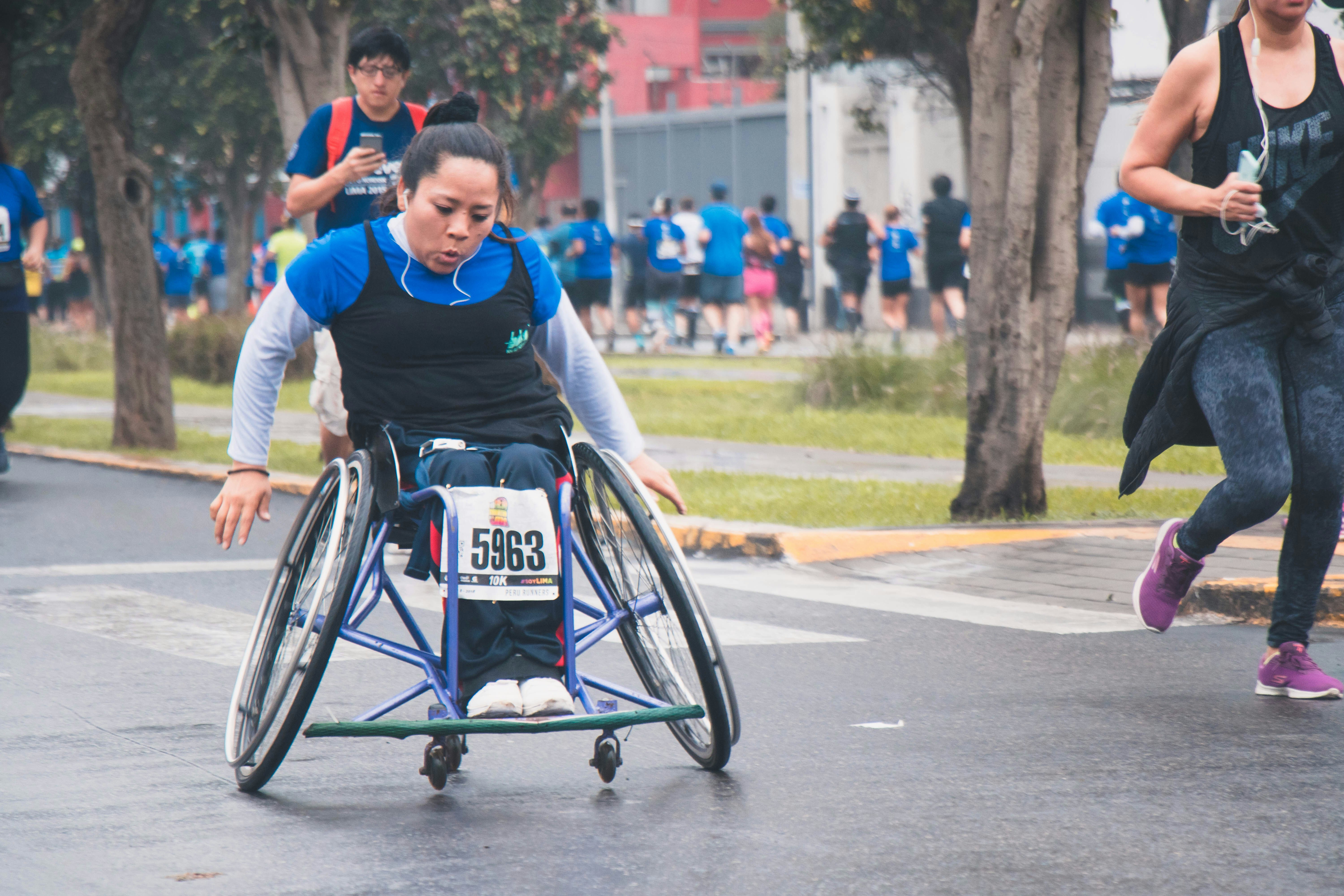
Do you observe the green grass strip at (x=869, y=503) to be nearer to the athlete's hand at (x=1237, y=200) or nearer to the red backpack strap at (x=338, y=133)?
the red backpack strap at (x=338, y=133)

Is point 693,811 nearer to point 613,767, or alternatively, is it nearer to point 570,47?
point 613,767

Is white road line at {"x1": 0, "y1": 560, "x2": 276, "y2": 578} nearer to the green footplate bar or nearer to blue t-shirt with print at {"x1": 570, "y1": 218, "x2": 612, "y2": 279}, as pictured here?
the green footplate bar

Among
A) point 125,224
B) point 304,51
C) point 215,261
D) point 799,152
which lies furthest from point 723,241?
point 215,261

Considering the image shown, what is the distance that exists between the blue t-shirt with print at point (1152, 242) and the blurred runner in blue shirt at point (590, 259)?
26.4 feet

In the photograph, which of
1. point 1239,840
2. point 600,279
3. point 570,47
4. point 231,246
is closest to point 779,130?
point 570,47

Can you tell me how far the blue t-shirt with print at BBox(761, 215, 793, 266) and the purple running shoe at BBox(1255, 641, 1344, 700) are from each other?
21.3 m

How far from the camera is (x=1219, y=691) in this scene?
517 centimetres

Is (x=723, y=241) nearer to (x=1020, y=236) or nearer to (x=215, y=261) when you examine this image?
(x=215, y=261)

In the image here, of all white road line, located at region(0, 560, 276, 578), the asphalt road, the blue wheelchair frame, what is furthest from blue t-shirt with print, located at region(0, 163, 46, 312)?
the blue wheelchair frame

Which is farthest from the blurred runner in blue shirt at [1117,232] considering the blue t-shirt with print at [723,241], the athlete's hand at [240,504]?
the athlete's hand at [240,504]

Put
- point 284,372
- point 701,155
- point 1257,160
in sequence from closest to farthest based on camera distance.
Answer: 1. point 284,372
2. point 1257,160
3. point 701,155

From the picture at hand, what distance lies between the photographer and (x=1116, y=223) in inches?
686

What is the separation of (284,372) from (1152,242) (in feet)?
43.8

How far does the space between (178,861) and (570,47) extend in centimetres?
2838
